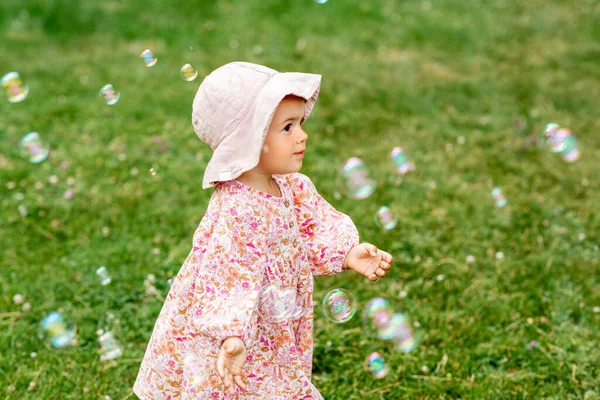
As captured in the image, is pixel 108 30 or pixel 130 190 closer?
pixel 130 190

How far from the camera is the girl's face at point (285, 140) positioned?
101 inches

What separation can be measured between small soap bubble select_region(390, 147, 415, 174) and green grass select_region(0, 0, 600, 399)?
117mm

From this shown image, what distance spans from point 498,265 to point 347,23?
534 cm

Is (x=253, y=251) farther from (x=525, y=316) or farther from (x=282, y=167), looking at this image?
(x=525, y=316)

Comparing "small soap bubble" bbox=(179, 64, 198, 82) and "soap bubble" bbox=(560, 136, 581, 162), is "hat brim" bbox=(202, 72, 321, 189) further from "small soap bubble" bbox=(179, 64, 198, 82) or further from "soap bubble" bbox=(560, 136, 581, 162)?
"soap bubble" bbox=(560, 136, 581, 162)

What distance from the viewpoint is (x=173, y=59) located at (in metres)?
7.93

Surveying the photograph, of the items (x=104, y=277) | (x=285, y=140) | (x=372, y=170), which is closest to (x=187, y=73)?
(x=285, y=140)

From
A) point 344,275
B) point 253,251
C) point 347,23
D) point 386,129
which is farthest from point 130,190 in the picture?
point 347,23

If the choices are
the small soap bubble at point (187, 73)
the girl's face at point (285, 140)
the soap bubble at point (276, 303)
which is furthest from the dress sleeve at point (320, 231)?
the small soap bubble at point (187, 73)

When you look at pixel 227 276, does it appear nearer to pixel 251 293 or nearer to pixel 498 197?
pixel 251 293

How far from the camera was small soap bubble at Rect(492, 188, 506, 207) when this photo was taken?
532 cm

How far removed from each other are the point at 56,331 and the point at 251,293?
74.7 inches

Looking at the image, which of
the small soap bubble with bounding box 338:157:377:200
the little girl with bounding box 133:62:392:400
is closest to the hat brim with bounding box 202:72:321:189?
the little girl with bounding box 133:62:392:400

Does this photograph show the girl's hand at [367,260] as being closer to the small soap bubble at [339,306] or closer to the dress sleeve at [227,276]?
the small soap bubble at [339,306]
